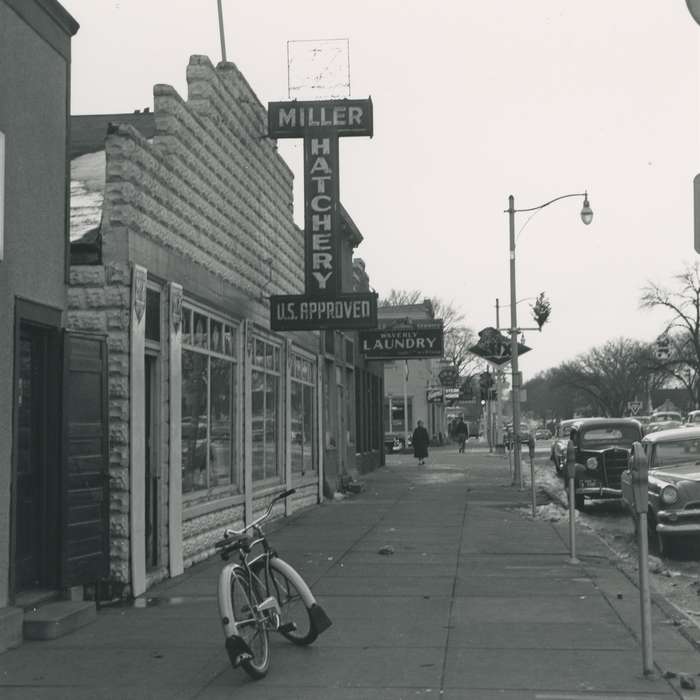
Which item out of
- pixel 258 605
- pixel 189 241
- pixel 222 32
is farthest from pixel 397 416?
pixel 258 605

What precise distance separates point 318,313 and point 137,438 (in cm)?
642

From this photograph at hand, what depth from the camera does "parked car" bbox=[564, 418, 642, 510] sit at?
65.6 ft

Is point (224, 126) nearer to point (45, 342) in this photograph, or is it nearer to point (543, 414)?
point (45, 342)

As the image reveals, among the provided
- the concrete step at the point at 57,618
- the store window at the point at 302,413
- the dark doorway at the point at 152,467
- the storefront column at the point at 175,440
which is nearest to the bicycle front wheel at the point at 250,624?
the concrete step at the point at 57,618

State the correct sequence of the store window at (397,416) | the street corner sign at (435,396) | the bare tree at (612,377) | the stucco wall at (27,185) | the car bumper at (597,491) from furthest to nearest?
the bare tree at (612,377), the store window at (397,416), the street corner sign at (435,396), the car bumper at (597,491), the stucco wall at (27,185)

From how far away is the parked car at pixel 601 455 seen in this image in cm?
1998

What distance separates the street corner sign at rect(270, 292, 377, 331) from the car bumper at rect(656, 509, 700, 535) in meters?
5.24

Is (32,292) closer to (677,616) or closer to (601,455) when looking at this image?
(677,616)

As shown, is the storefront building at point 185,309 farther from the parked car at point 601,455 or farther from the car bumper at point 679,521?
the parked car at point 601,455

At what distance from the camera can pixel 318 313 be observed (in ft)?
53.1

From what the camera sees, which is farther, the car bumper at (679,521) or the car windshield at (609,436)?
the car windshield at (609,436)

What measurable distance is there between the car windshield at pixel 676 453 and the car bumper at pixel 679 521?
1.47 metres

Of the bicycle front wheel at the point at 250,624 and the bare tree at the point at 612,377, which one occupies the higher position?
the bare tree at the point at 612,377

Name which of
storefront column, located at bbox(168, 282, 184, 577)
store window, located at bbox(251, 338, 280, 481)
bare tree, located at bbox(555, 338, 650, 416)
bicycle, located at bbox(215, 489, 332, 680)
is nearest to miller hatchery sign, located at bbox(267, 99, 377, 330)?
store window, located at bbox(251, 338, 280, 481)
